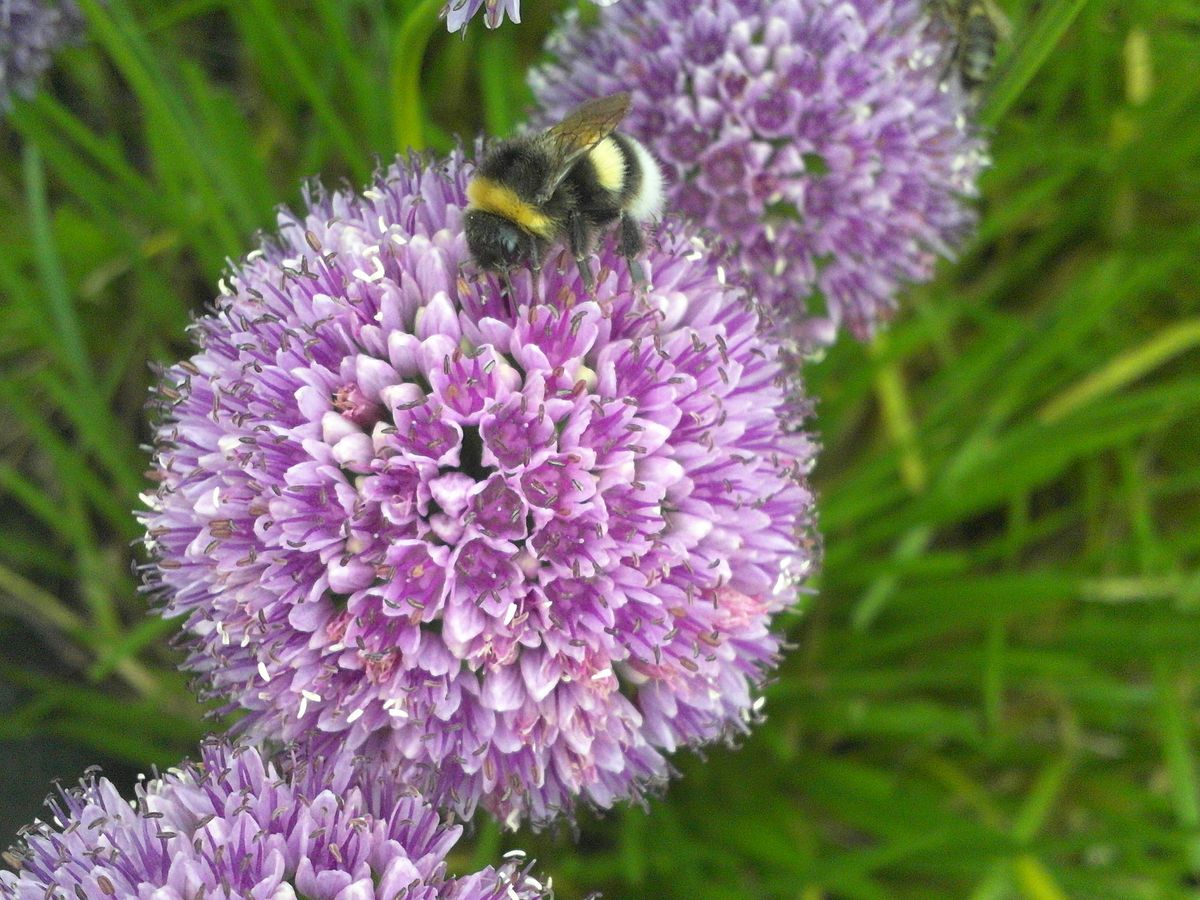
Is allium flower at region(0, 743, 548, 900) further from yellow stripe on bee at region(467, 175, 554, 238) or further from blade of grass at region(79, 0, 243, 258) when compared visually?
blade of grass at region(79, 0, 243, 258)

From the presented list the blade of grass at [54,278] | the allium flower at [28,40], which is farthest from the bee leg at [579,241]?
the blade of grass at [54,278]

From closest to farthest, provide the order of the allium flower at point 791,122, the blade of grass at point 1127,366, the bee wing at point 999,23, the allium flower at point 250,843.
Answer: the allium flower at point 250,843 < the allium flower at point 791,122 < the bee wing at point 999,23 < the blade of grass at point 1127,366

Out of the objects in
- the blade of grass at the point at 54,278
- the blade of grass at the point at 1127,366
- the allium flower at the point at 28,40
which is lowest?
the blade of grass at the point at 1127,366

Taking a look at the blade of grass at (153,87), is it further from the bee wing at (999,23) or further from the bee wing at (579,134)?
the bee wing at (999,23)

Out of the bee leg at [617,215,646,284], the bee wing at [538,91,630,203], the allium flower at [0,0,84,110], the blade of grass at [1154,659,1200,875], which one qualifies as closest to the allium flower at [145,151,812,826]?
the bee leg at [617,215,646,284]

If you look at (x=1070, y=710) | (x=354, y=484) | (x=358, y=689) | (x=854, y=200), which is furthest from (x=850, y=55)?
(x=1070, y=710)
